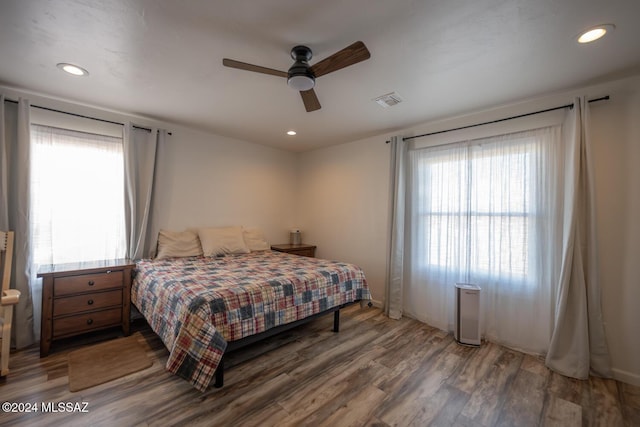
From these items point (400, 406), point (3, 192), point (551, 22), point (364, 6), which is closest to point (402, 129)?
point (551, 22)

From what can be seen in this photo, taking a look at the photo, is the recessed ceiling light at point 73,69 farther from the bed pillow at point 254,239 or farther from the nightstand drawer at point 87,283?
the bed pillow at point 254,239

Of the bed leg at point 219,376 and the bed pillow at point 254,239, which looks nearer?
the bed leg at point 219,376

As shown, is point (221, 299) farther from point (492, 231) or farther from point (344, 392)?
point (492, 231)

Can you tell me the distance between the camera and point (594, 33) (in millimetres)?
1623

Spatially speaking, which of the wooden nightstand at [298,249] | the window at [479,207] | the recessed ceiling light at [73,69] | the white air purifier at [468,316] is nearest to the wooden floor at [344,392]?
the white air purifier at [468,316]

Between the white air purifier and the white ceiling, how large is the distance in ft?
6.41

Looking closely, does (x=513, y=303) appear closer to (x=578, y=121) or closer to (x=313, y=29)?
(x=578, y=121)

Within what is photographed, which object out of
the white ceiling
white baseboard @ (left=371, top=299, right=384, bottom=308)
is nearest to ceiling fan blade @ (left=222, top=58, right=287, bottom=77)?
the white ceiling

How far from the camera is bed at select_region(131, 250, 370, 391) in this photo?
1824 millimetres

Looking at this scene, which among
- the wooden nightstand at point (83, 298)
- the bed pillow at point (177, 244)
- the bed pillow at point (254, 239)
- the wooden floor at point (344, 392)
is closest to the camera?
the wooden floor at point (344, 392)

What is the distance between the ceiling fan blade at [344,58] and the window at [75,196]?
272 cm

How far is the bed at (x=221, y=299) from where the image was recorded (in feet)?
5.98

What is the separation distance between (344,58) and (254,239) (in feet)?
10.0

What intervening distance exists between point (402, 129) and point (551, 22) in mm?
2038
